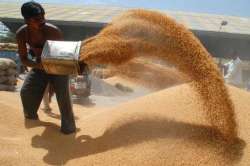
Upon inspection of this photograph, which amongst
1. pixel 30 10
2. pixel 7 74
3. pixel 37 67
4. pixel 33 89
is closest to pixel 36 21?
pixel 30 10

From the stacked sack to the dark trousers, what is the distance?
11.7ft

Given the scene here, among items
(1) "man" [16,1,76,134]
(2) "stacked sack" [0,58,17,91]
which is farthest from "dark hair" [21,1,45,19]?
(2) "stacked sack" [0,58,17,91]

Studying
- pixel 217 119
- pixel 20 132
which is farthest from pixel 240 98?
pixel 20 132

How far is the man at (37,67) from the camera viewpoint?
174 inches

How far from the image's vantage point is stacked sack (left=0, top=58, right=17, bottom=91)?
8180mm

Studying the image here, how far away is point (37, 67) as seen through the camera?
4.54 m

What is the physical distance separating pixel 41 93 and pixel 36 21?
2.80 feet

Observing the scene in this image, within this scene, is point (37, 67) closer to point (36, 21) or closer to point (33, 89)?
point (33, 89)

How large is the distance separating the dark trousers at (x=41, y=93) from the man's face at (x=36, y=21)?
52cm

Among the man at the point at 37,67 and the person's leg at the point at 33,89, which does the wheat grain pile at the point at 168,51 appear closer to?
the man at the point at 37,67

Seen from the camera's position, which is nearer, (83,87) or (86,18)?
(83,87)

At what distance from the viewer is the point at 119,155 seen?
11.9ft

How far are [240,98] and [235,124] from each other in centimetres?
91

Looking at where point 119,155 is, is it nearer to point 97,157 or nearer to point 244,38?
point 97,157
